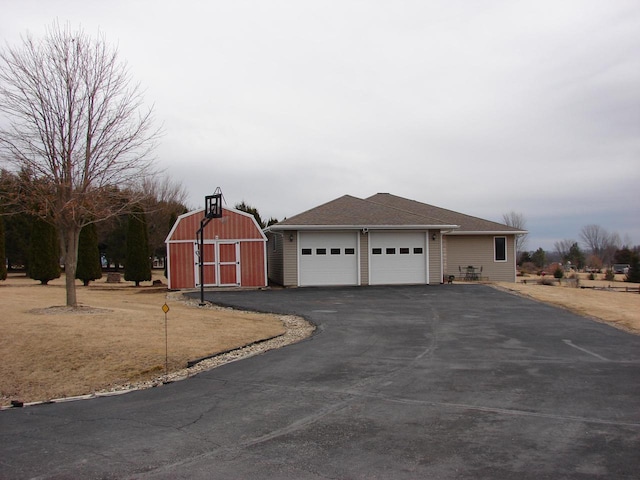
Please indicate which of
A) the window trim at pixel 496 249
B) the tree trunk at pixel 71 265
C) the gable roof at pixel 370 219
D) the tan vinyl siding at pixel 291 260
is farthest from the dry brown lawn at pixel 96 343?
the window trim at pixel 496 249

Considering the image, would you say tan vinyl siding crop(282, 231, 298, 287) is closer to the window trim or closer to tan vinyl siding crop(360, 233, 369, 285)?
tan vinyl siding crop(360, 233, 369, 285)

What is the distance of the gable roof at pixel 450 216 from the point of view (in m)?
28.2

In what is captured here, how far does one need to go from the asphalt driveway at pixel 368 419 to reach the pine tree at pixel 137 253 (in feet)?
62.1

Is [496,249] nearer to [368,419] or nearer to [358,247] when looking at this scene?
[358,247]

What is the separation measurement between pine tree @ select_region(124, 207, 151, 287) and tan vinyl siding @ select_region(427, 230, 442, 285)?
1379 cm

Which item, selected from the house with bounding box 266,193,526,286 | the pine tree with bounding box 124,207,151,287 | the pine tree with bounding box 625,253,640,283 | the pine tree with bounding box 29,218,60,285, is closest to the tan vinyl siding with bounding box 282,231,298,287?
the house with bounding box 266,193,526,286

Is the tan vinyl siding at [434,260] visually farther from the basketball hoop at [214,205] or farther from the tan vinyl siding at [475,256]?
the basketball hoop at [214,205]

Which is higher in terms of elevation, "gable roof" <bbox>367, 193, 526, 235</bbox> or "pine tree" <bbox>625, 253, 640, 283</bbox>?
"gable roof" <bbox>367, 193, 526, 235</bbox>

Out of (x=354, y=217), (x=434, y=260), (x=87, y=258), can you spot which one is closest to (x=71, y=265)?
(x=87, y=258)

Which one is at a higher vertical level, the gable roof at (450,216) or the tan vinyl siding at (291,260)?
the gable roof at (450,216)

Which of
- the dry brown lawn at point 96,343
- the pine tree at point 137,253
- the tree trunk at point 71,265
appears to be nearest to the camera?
the dry brown lawn at point 96,343

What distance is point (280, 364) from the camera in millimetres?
8891

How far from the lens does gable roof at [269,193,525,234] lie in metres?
23.9

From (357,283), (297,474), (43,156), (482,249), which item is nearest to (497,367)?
(297,474)
